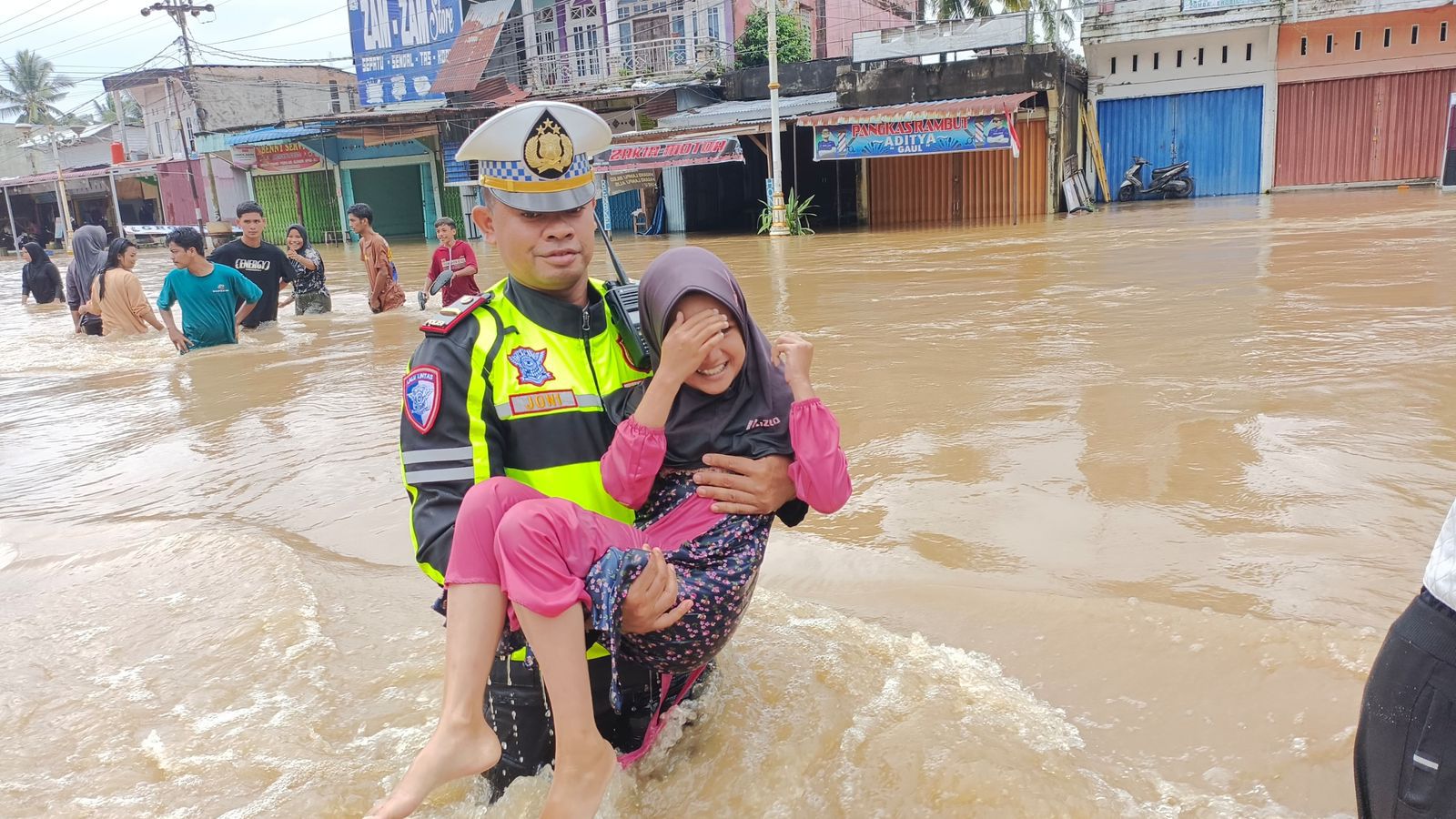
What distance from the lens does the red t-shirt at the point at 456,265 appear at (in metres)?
9.43

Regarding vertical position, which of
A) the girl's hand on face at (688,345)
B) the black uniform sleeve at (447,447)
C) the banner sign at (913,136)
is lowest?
the black uniform sleeve at (447,447)

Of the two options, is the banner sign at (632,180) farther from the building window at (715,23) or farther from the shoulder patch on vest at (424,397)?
the shoulder patch on vest at (424,397)

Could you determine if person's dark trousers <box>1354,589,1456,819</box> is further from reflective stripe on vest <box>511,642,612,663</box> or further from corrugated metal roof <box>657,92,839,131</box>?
corrugated metal roof <box>657,92,839,131</box>

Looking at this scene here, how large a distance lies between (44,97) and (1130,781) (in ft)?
224

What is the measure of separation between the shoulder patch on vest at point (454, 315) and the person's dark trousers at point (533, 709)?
688 mm

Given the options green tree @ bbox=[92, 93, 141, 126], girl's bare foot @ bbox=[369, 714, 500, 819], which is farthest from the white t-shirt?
green tree @ bbox=[92, 93, 141, 126]

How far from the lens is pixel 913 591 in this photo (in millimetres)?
3389

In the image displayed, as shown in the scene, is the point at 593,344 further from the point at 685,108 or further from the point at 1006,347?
the point at 685,108

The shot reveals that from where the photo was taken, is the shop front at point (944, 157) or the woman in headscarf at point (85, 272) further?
the shop front at point (944, 157)

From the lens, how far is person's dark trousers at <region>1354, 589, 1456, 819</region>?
1382 mm

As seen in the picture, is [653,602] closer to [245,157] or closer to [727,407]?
[727,407]

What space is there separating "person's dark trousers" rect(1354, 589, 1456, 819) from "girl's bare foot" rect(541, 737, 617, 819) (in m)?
1.32

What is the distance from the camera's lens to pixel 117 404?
780cm

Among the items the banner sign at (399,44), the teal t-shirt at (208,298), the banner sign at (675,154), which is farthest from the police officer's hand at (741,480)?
the banner sign at (399,44)
